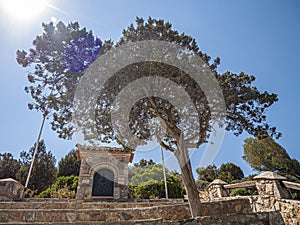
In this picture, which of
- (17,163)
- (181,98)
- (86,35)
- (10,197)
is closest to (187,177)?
(181,98)

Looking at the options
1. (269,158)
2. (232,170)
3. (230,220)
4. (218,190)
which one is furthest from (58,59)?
(232,170)

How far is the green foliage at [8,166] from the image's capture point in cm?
2022

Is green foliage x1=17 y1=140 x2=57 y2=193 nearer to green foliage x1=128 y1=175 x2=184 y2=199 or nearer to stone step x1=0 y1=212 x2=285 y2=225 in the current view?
green foliage x1=128 y1=175 x2=184 y2=199

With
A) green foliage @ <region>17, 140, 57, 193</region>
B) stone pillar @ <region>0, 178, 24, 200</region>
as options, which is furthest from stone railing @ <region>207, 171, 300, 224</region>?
green foliage @ <region>17, 140, 57, 193</region>

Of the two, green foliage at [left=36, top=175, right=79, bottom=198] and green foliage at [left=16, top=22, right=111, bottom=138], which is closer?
green foliage at [left=16, top=22, right=111, bottom=138]

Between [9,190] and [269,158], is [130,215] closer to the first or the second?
[9,190]

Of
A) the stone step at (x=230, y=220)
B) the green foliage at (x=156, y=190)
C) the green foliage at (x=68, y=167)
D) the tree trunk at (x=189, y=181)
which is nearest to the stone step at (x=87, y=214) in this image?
the tree trunk at (x=189, y=181)

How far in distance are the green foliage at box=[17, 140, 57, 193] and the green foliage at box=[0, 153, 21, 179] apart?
0.89 metres

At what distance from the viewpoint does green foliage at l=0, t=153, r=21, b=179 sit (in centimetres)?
2022

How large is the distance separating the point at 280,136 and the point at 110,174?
823 cm

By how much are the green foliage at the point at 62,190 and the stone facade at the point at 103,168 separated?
1.73 metres

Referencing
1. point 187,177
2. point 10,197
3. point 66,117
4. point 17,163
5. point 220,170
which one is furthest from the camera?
point 220,170

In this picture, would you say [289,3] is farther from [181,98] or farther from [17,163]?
[17,163]

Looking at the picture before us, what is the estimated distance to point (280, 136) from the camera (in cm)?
535
